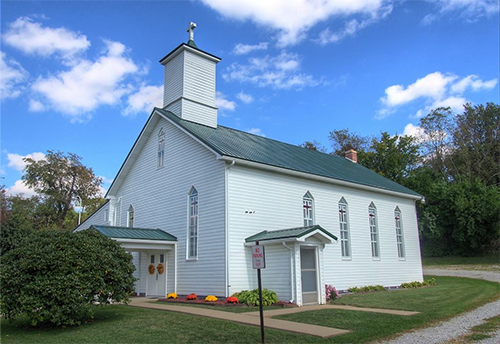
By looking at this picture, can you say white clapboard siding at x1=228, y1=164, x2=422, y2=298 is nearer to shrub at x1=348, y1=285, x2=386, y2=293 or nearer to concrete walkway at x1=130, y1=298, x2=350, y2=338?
shrub at x1=348, y1=285, x2=386, y2=293

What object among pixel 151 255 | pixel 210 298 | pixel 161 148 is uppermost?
pixel 161 148

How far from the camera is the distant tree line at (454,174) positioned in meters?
38.3

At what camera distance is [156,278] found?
19.4 meters

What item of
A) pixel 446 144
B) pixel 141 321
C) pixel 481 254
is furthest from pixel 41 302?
pixel 446 144

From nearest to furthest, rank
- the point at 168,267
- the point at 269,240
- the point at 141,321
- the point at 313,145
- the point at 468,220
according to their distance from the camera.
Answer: the point at 141,321 < the point at 269,240 < the point at 168,267 < the point at 468,220 < the point at 313,145

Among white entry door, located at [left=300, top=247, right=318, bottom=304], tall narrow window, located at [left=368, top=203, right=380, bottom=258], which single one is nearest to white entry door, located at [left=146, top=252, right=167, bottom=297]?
white entry door, located at [left=300, top=247, right=318, bottom=304]

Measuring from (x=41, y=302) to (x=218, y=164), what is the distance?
28.5 feet

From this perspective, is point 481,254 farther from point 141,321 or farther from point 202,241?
point 141,321

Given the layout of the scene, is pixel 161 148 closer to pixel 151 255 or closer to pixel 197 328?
pixel 151 255

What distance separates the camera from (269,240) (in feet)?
52.0

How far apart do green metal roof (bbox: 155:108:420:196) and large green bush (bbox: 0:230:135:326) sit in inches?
260

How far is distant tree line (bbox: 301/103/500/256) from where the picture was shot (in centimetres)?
3834

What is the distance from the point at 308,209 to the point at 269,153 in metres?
3.40

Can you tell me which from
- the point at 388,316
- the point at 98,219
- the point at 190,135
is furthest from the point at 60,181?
the point at 388,316
